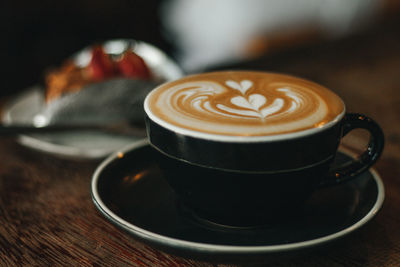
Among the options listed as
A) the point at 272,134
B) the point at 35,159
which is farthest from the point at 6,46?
the point at 272,134

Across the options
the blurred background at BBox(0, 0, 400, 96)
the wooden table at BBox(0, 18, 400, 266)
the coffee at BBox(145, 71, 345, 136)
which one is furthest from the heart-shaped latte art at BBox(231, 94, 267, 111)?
the blurred background at BBox(0, 0, 400, 96)

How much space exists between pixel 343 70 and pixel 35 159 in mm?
704

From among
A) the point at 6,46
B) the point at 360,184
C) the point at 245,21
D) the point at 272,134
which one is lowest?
the point at 245,21

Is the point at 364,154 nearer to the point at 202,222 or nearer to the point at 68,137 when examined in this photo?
the point at 202,222

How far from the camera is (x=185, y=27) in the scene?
304 centimetres

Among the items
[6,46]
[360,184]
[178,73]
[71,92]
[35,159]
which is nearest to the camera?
[360,184]

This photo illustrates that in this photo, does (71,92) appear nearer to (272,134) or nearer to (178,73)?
(178,73)

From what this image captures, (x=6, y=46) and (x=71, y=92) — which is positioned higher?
(x=71, y=92)

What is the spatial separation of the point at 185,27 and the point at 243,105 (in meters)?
2.76

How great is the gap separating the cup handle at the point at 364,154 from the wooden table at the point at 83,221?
0.05 m

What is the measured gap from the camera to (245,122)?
352mm

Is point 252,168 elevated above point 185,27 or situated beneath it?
elevated above

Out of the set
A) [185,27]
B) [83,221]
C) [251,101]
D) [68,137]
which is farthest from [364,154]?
[185,27]

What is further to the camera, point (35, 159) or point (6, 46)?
point (6, 46)
